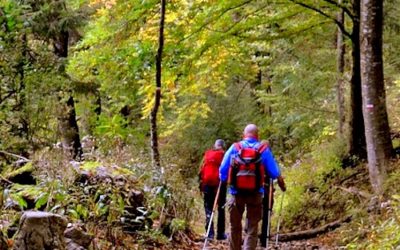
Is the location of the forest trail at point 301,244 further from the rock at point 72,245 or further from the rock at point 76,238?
the rock at point 72,245

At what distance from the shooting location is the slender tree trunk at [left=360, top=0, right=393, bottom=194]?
30.6 ft

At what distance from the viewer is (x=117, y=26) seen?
1126cm

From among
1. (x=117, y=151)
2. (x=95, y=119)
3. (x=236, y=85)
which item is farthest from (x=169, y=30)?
(x=236, y=85)

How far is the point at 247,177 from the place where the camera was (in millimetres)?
7375

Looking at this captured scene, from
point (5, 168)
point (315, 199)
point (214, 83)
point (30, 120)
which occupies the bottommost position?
point (315, 199)

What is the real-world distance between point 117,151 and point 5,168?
3104 millimetres

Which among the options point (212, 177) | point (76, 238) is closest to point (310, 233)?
point (212, 177)

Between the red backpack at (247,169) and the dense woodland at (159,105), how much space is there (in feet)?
4.78

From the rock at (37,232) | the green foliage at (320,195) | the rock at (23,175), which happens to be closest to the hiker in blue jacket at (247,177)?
the rock at (23,175)

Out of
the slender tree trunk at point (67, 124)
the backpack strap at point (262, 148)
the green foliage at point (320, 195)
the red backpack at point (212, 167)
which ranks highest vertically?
the slender tree trunk at point (67, 124)

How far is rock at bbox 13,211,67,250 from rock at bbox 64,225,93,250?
2.03 feet

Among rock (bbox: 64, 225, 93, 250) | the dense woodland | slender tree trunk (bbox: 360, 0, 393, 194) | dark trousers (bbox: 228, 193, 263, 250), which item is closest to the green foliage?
the dense woodland

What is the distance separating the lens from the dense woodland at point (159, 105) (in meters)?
7.47

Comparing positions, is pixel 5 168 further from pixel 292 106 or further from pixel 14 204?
pixel 292 106
